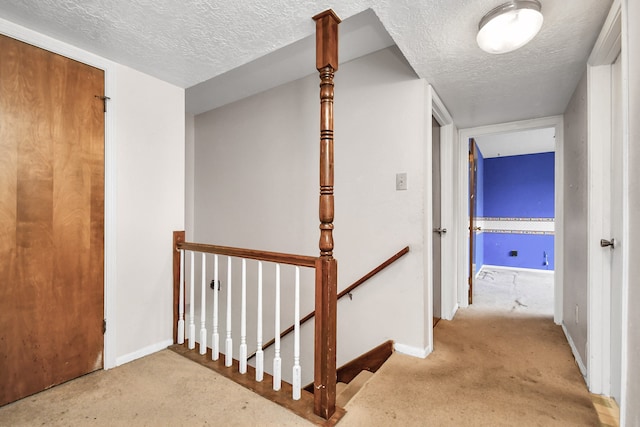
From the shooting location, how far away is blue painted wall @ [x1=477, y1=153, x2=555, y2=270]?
5495mm

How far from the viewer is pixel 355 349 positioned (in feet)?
7.86

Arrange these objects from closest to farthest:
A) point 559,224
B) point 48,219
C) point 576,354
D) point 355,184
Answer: point 48,219 → point 576,354 → point 355,184 → point 559,224

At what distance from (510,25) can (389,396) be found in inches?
77.0

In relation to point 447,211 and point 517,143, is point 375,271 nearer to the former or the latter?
point 447,211

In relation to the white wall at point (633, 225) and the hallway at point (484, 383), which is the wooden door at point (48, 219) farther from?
the white wall at point (633, 225)

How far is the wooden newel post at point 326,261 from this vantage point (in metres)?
1.46

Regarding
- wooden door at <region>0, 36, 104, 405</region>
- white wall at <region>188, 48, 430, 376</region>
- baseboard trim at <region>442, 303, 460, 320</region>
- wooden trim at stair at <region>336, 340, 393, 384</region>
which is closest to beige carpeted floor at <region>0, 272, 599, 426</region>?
wooden trim at stair at <region>336, 340, 393, 384</region>

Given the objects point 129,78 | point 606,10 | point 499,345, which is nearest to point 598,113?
point 606,10

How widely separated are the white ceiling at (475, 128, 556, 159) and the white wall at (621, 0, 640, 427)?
3308 millimetres

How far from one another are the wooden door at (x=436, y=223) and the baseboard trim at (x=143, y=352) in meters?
2.37

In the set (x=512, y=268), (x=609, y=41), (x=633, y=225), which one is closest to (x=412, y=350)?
(x=633, y=225)

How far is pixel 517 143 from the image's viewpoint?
4.91 metres

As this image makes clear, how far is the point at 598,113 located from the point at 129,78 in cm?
293

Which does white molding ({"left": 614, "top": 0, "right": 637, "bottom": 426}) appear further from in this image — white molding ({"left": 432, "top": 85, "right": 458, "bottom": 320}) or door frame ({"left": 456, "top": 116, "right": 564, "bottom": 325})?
door frame ({"left": 456, "top": 116, "right": 564, "bottom": 325})
